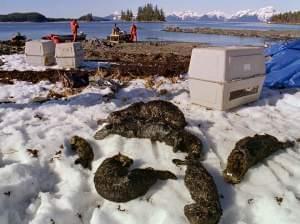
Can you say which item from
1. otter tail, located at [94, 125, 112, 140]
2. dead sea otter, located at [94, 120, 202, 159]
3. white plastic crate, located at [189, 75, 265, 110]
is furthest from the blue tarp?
otter tail, located at [94, 125, 112, 140]

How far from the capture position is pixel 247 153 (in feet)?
16.9

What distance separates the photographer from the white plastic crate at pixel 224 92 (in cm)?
704

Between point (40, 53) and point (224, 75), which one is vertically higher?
point (224, 75)

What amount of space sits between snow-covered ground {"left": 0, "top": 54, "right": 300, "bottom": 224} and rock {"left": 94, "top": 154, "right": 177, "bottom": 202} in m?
0.09

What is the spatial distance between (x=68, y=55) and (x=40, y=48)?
4.14 ft

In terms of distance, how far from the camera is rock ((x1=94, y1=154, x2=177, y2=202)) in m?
4.57

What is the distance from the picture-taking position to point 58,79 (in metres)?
10.5

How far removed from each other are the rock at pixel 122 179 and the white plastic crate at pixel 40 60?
9.12m

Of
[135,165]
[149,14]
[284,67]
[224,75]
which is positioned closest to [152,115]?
[135,165]

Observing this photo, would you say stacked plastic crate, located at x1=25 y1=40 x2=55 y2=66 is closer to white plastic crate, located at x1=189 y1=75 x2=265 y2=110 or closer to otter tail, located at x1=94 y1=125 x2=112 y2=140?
white plastic crate, located at x1=189 y1=75 x2=265 y2=110

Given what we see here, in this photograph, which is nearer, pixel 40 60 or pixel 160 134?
pixel 160 134

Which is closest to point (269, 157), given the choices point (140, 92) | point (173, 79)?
point (140, 92)

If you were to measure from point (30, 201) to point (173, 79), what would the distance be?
237 inches

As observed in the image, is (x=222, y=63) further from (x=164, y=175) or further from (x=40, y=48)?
(x=40, y=48)
